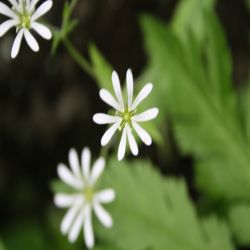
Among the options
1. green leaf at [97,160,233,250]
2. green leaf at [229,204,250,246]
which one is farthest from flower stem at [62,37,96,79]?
green leaf at [229,204,250,246]

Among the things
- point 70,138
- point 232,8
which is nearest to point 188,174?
point 70,138

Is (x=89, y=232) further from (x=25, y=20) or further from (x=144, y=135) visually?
(x=25, y=20)

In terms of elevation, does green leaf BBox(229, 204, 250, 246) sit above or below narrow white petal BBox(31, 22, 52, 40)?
below

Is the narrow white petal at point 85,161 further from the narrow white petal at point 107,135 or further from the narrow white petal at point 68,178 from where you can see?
the narrow white petal at point 107,135

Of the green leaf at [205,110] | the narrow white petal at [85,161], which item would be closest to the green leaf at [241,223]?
the green leaf at [205,110]

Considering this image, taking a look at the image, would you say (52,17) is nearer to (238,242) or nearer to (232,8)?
(232,8)

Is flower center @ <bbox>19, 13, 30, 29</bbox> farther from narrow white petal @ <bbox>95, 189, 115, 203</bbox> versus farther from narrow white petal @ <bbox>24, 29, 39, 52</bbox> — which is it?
narrow white petal @ <bbox>95, 189, 115, 203</bbox>
